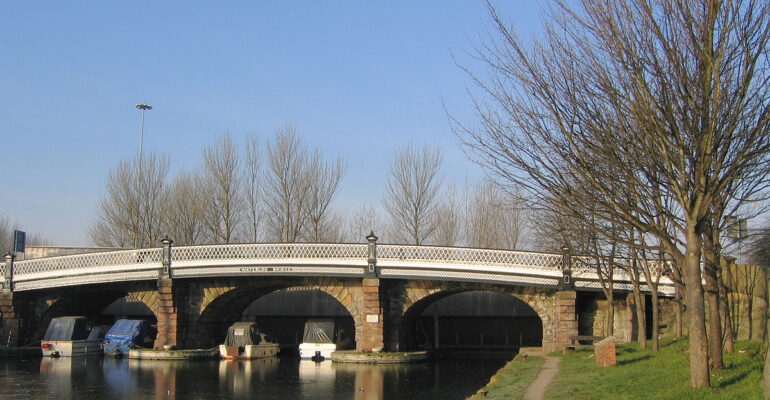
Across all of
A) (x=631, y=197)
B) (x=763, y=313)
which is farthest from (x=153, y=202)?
(x=631, y=197)

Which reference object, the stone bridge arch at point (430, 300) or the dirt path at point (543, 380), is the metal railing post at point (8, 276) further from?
the dirt path at point (543, 380)

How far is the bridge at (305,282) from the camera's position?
24.5 m

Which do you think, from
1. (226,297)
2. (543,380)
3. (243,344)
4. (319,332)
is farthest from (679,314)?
(226,297)

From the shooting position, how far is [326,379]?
898 inches

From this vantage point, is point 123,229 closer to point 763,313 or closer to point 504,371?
point 504,371

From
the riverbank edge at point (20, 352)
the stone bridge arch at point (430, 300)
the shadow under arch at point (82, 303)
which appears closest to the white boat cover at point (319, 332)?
the stone bridge arch at point (430, 300)

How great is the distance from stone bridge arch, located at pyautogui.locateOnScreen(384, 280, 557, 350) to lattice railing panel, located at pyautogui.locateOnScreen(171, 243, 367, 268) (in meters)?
2.17

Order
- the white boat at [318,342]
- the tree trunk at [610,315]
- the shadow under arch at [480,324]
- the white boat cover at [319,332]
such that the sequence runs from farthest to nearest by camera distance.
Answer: the shadow under arch at [480,324] < the white boat cover at [319,332] < the white boat at [318,342] < the tree trunk at [610,315]

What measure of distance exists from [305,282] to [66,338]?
10792mm

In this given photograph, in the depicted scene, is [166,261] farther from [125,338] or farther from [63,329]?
[63,329]

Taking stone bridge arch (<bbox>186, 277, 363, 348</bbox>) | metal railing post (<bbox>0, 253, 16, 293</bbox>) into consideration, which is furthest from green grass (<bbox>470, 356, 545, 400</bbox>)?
metal railing post (<bbox>0, 253, 16, 293</bbox>)

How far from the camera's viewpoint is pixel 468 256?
2519 centimetres

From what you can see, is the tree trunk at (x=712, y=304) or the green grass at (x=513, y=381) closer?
the tree trunk at (x=712, y=304)

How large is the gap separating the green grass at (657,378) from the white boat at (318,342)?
12.4 meters
